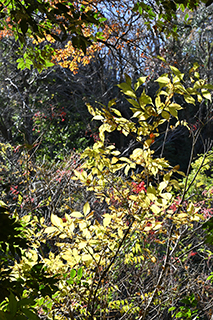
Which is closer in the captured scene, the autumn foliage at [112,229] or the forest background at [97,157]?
the autumn foliage at [112,229]

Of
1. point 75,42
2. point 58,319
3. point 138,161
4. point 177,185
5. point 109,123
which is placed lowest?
point 58,319

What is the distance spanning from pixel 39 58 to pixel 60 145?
5.07 meters

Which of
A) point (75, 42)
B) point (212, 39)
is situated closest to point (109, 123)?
point (75, 42)

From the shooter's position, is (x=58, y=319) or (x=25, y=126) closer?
(x=58, y=319)

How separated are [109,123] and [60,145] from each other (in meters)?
6.00

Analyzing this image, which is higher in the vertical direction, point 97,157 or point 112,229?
point 97,157

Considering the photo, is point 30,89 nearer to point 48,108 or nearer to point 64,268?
point 48,108

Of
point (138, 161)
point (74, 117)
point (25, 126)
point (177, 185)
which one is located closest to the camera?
point (177, 185)

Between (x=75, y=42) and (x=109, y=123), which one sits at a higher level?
(x=75, y=42)

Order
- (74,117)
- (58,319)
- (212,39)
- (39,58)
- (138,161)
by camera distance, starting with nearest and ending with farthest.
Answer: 1. (138,161)
2. (58,319)
3. (39,58)
4. (74,117)
5. (212,39)

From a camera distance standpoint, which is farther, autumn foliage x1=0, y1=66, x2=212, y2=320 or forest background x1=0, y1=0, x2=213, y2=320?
forest background x1=0, y1=0, x2=213, y2=320

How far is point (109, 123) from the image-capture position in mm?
1366

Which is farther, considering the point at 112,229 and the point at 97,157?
the point at 112,229

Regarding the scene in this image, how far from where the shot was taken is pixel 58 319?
1786 mm
